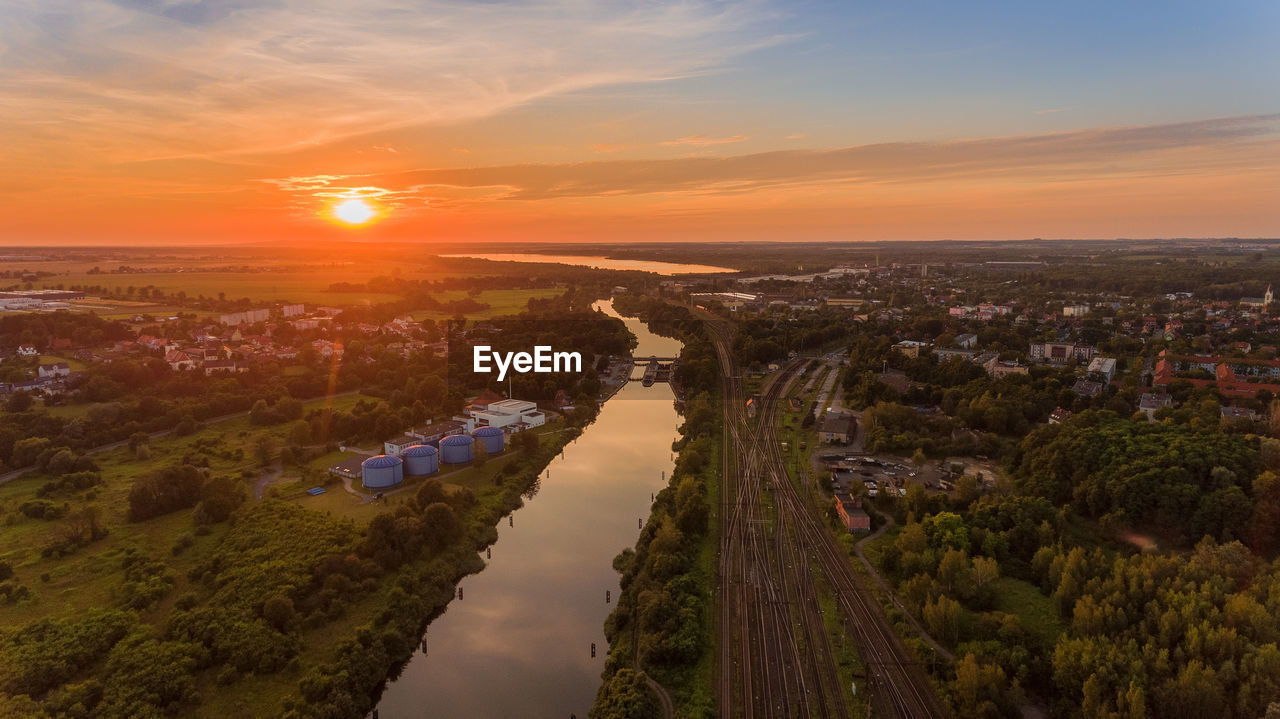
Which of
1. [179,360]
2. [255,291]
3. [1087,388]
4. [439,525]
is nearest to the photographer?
[439,525]

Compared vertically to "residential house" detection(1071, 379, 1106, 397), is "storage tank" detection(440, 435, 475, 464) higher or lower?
lower

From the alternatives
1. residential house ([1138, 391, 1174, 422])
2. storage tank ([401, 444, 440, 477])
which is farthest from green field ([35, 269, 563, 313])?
residential house ([1138, 391, 1174, 422])

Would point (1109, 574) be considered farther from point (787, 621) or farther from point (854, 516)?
point (787, 621)

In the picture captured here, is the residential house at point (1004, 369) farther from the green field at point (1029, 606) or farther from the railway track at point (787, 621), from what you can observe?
the green field at point (1029, 606)

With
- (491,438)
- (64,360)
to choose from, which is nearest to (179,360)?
(64,360)

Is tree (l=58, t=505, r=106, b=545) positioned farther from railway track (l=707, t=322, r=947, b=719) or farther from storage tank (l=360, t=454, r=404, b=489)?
railway track (l=707, t=322, r=947, b=719)

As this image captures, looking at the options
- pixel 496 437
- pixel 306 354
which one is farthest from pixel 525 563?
pixel 306 354
